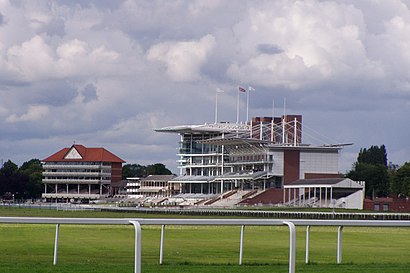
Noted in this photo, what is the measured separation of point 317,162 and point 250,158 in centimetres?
1340

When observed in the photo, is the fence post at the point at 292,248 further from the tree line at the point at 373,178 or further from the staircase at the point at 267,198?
the staircase at the point at 267,198

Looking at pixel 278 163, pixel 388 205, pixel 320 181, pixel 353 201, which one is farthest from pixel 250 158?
pixel 388 205

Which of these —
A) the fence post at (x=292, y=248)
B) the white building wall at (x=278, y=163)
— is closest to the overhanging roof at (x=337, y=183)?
the white building wall at (x=278, y=163)

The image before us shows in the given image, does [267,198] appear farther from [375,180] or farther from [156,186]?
[156,186]

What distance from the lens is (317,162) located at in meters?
152

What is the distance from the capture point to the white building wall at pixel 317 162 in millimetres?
151500

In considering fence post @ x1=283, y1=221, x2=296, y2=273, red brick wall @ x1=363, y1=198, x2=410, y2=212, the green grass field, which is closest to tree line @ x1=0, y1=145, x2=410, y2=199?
red brick wall @ x1=363, y1=198, x2=410, y2=212

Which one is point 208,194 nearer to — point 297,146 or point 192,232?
point 297,146

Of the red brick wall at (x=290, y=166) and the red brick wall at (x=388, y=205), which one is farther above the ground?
the red brick wall at (x=290, y=166)

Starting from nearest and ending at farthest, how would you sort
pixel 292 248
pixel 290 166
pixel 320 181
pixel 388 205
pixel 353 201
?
pixel 292 248 → pixel 388 205 → pixel 353 201 → pixel 320 181 → pixel 290 166

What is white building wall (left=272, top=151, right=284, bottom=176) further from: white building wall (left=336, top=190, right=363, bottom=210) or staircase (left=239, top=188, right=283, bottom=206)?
white building wall (left=336, top=190, right=363, bottom=210)

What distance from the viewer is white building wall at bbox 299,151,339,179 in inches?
5965

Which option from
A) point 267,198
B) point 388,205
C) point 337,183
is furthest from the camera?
point 267,198

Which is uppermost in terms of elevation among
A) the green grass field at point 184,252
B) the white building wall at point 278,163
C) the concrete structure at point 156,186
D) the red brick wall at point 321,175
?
the white building wall at point 278,163
